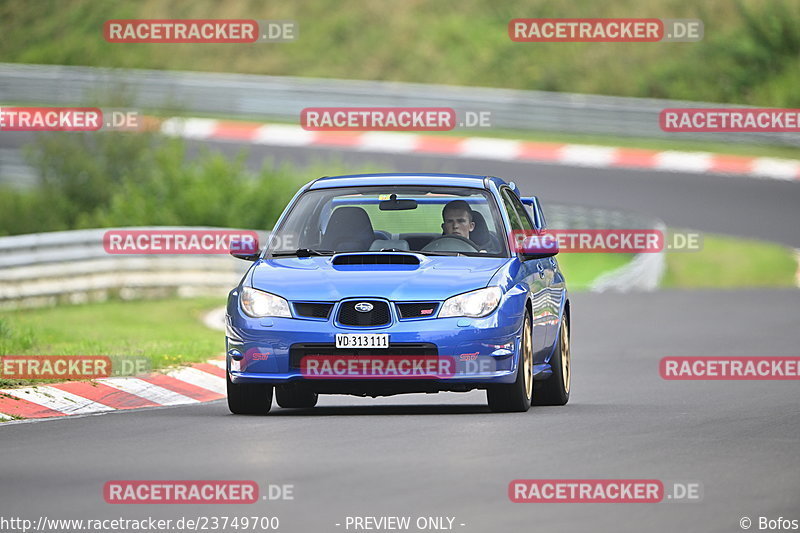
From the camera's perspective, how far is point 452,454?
9.08 meters

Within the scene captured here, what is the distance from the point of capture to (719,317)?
2070 cm

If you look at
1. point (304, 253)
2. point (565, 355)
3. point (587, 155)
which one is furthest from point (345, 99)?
point (304, 253)

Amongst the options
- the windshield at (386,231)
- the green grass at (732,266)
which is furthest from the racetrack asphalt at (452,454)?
the green grass at (732,266)

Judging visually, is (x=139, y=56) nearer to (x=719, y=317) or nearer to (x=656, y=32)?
(x=656, y=32)

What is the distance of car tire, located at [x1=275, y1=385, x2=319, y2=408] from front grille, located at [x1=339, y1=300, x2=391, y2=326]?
3.75ft

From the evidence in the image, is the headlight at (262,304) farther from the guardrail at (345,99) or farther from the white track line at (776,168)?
the guardrail at (345,99)

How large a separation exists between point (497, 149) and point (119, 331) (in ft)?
→ 62.6

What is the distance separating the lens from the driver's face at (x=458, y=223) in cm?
1185

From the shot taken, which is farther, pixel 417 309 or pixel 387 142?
pixel 387 142

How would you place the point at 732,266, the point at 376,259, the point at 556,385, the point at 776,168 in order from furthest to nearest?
the point at 776,168
the point at 732,266
the point at 556,385
the point at 376,259

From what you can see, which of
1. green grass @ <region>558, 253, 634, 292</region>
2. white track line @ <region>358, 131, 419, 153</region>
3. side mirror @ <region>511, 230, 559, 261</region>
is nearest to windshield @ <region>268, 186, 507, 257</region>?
side mirror @ <region>511, 230, 559, 261</region>

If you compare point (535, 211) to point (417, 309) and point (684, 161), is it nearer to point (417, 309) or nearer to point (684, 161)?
point (417, 309)

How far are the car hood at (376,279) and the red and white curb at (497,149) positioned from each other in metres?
23.4

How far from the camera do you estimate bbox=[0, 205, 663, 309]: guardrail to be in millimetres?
22172
